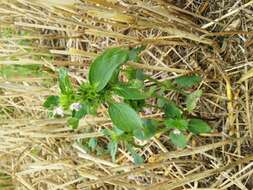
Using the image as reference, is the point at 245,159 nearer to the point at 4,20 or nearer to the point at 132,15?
the point at 132,15

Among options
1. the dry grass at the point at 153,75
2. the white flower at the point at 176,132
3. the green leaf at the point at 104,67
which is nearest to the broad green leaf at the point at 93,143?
the dry grass at the point at 153,75

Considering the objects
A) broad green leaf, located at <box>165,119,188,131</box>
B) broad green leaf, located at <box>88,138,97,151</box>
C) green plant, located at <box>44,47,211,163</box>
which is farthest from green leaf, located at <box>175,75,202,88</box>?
broad green leaf, located at <box>88,138,97,151</box>

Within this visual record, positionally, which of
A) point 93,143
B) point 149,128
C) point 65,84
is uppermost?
point 65,84

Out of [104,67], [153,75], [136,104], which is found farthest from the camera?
[153,75]

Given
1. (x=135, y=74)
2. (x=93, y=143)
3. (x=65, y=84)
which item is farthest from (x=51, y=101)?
(x=93, y=143)

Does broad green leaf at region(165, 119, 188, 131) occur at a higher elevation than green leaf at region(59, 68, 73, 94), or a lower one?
lower

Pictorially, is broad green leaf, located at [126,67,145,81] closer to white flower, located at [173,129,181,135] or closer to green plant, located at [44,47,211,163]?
green plant, located at [44,47,211,163]

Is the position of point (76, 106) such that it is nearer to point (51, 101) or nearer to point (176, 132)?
point (51, 101)
